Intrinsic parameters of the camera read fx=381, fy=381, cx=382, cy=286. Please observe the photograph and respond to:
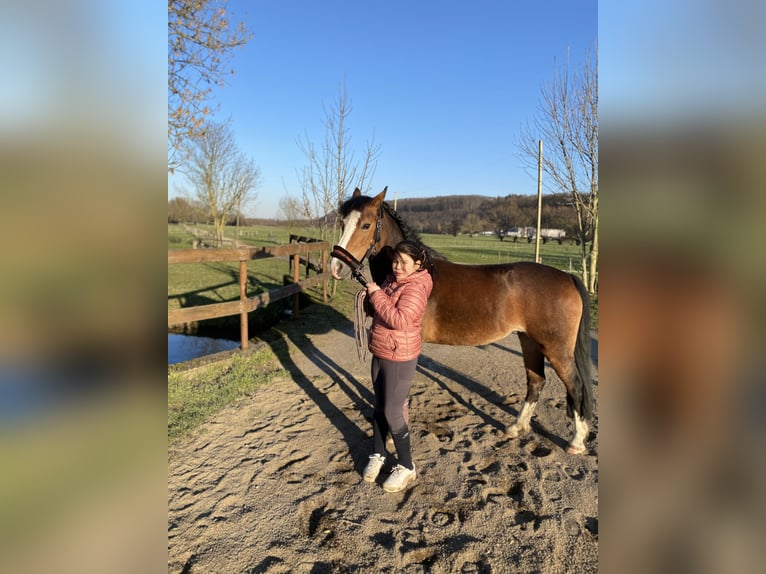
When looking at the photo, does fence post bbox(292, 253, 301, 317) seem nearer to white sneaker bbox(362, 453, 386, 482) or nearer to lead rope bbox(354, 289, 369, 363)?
lead rope bbox(354, 289, 369, 363)

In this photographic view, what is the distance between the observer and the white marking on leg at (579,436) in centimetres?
299

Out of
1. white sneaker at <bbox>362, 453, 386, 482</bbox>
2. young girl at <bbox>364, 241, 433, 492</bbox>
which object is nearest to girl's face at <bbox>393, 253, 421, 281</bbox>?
young girl at <bbox>364, 241, 433, 492</bbox>

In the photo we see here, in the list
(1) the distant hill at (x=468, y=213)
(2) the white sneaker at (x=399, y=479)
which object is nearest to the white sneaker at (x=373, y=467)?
(2) the white sneaker at (x=399, y=479)

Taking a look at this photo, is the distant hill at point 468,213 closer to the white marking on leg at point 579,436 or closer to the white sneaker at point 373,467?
the white marking on leg at point 579,436

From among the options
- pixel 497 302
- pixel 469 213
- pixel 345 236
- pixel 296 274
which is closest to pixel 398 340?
pixel 345 236

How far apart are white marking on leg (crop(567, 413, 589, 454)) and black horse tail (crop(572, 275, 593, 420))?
4 centimetres

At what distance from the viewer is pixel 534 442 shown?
319cm

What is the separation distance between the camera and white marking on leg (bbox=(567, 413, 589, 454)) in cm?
299
